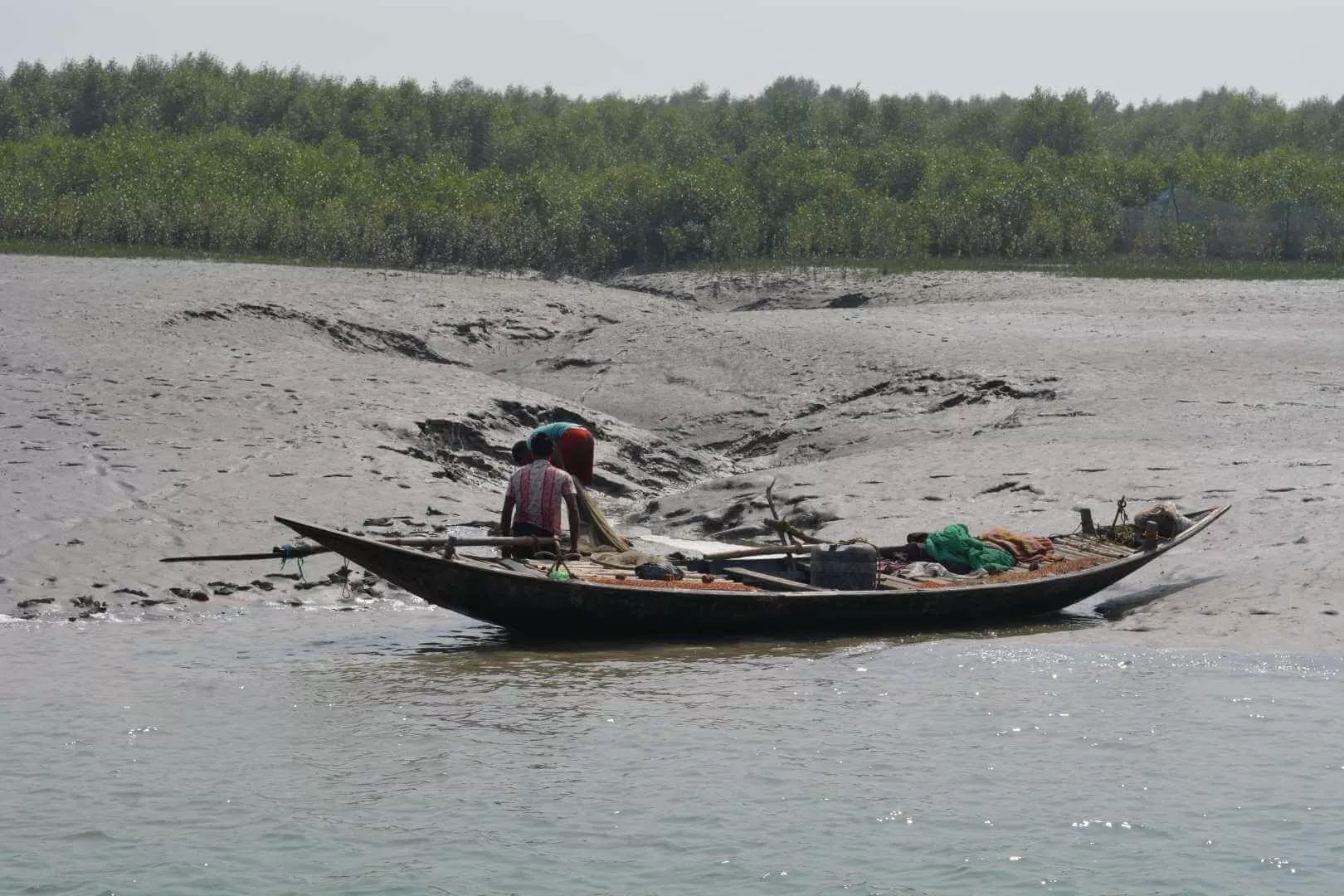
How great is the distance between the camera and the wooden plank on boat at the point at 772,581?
36.3 feet

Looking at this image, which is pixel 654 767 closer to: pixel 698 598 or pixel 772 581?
pixel 698 598

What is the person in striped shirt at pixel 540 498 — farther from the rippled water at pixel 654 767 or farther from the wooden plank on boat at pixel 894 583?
the wooden plank on boat at pixel 894 583

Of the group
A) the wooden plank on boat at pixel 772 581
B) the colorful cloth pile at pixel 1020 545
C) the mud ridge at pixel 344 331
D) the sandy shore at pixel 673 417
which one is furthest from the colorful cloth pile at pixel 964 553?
the mud ridge at pixel 344 331

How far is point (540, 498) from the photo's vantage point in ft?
36.7

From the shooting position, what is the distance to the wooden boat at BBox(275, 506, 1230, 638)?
10.3 m

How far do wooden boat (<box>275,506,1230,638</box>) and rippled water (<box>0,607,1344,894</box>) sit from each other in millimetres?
206

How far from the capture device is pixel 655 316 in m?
26.7

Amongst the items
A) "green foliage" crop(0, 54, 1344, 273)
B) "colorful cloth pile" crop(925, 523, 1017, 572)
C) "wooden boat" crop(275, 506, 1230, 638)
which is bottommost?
"wooden boat" crop(275, 506, 1230, 638)

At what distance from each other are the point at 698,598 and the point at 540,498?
4.44 feet

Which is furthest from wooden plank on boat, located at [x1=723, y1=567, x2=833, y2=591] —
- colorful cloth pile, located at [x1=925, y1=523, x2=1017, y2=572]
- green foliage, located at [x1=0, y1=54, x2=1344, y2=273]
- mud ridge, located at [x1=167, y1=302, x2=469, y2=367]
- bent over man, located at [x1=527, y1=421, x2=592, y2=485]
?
green foliage, located at [x1=0, y1=54, x2=1344, y2=273]

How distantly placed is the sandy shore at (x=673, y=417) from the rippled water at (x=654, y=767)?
59.4 inches

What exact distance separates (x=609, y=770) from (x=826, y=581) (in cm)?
339

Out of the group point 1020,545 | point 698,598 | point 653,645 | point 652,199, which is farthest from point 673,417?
point 652,199

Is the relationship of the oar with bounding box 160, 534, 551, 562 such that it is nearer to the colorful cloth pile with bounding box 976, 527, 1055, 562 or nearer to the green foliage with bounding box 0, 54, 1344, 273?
the colorful cloth pile with bounding box 976, 527, 1055, 562
